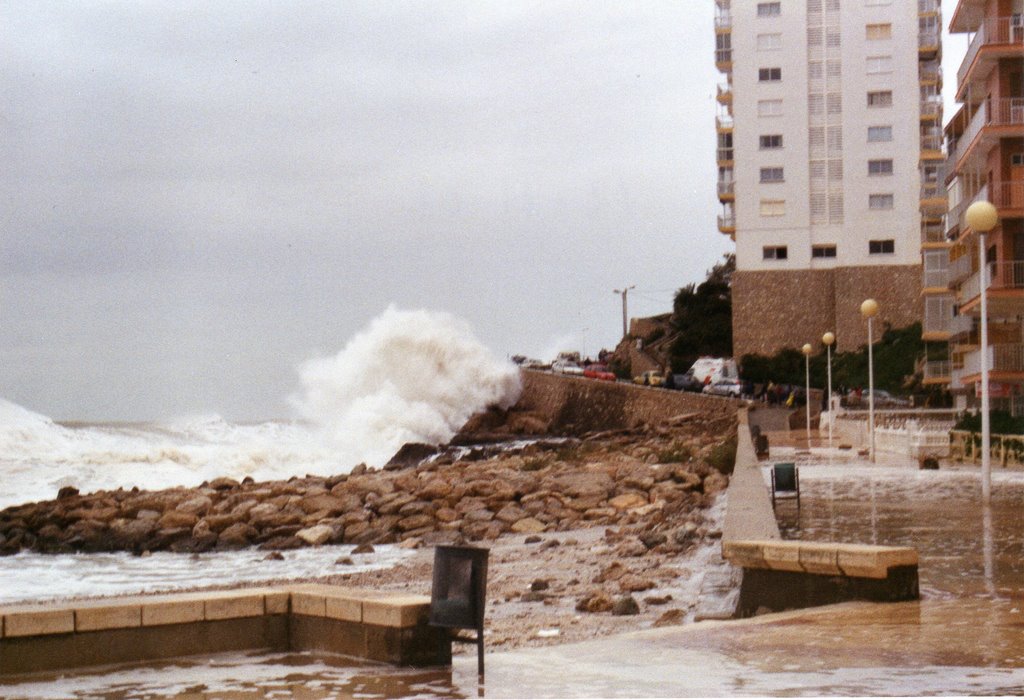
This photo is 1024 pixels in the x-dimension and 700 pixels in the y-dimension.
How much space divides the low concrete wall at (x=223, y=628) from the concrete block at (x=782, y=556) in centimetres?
328

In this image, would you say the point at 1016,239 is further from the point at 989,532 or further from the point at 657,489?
the point at 989,532

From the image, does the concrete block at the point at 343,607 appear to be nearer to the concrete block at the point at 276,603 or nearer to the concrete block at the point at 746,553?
the concrete block at the point at 276,603

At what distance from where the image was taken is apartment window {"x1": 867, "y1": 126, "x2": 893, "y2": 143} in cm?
7112

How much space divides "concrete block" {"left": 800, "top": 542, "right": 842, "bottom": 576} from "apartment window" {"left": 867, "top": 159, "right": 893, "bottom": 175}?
64.1 m

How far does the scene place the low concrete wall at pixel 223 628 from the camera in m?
7.49

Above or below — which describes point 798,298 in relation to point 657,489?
above

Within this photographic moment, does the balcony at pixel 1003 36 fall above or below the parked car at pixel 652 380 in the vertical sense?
above

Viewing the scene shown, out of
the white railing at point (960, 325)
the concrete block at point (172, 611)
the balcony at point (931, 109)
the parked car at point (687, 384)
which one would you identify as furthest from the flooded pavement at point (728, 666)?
the balcony at point (931, 109)

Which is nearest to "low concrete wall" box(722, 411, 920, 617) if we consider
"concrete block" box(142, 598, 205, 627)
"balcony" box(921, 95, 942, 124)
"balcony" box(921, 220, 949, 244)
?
"concrete block" box(142, 598, 205, 627)

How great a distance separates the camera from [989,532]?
13.9 metres

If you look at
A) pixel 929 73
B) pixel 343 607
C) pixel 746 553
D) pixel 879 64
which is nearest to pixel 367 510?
pixel 746 553

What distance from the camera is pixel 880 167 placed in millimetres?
71188

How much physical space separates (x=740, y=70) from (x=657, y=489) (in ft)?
163

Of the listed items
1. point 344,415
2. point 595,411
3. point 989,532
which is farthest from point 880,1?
point 989,532
